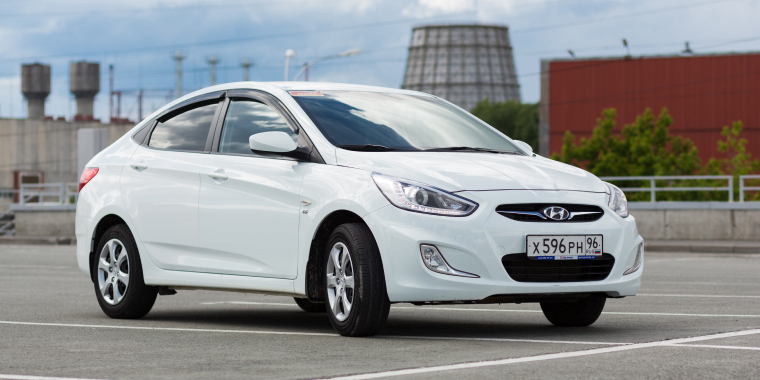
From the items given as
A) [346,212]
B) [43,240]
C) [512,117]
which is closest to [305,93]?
[346,212]

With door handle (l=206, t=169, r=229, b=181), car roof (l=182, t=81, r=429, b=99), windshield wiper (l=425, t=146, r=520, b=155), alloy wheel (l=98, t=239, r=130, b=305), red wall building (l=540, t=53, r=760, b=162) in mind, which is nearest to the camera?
windshield wiper (l=425, t=146, r=520, b=155)

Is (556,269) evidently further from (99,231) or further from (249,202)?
(99,231)

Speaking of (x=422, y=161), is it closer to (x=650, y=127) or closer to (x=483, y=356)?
(x=483, y=356)

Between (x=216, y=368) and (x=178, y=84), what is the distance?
3507 inches

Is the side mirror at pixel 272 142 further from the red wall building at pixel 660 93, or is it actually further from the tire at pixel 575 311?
the red wall building at pixel 660 93

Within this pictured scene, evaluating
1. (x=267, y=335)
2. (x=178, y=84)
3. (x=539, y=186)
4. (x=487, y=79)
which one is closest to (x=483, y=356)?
(x=539, y=186)

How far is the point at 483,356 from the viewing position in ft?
19.3

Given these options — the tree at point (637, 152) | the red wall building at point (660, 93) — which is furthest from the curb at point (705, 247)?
the red wall building at point (660, 93)

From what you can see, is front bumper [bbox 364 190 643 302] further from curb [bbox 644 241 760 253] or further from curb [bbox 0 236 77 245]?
curb [bbox 0 236 77 245]

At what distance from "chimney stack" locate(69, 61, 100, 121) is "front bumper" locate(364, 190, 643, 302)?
102 meters

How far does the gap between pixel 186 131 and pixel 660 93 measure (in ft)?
178

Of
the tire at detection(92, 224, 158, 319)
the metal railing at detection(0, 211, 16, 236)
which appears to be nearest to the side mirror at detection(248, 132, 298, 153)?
the tire at detection(92, 224, 158, 319)

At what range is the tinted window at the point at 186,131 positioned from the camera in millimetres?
8281

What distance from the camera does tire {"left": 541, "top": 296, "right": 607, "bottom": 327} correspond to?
24.6ft
